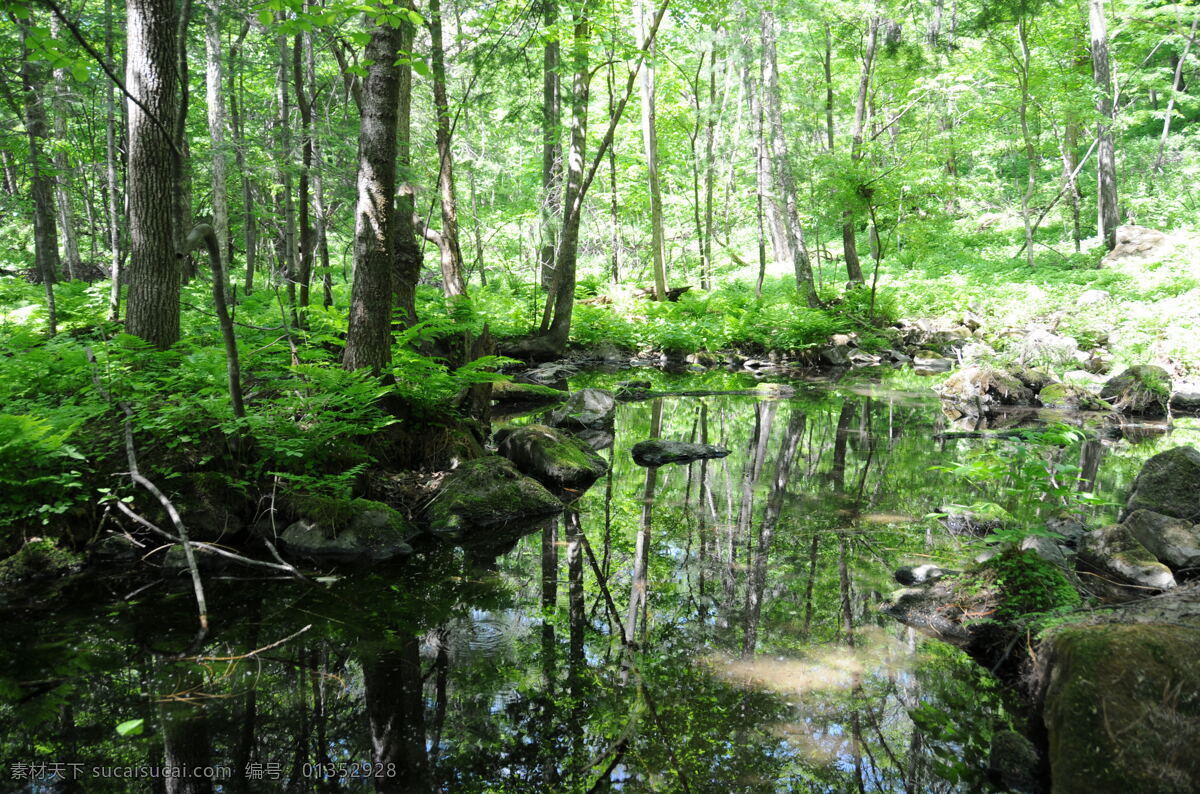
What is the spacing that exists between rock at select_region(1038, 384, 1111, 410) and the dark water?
7.46 meters

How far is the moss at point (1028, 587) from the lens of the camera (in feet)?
12.0

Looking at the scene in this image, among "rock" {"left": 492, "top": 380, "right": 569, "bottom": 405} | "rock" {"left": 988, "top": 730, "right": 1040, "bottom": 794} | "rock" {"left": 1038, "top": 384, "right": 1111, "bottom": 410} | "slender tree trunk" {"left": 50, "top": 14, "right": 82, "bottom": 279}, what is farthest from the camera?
"rock" {"left": 492, "top": 380, "right": 569, "bottom": 405}

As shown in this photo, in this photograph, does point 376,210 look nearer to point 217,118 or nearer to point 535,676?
point 535,676

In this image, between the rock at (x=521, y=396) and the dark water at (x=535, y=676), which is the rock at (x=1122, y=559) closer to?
the dark water at (x=535, y=676)

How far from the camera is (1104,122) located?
60.4ft

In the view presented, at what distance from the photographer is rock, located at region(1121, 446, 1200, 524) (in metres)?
5.08

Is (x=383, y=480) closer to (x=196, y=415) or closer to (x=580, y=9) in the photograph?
(x=196, y=415)

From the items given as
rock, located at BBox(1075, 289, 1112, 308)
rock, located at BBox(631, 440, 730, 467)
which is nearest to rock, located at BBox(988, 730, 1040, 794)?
rock, located at BBox(631, 440, 730, 467)

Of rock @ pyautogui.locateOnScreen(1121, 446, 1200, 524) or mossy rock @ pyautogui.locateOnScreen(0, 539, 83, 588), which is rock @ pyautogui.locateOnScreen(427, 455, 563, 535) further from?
→ rock @ pyautogui.locateOnScreen(1121, 446, 1200, 524)

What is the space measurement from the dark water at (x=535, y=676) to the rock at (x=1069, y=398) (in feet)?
24.5

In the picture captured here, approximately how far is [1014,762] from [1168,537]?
276 cm

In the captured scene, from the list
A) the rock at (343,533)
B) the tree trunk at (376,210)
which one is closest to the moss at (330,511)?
the rock at (343,533)

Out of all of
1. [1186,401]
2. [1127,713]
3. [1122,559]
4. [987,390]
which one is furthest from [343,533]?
[1186,401]

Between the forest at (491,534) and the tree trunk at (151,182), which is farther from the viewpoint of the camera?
the tree trunk at (151,182)
